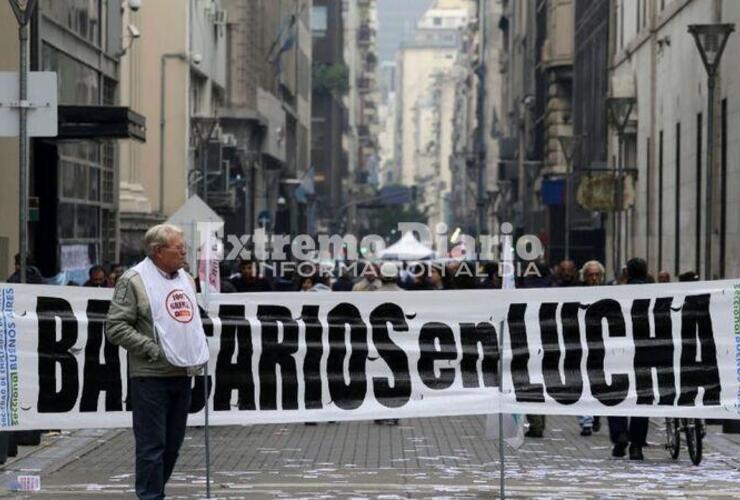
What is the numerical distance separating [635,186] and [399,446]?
3261cm

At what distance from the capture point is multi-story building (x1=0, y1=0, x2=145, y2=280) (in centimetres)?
3094

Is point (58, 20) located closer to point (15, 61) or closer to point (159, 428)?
point (15, 61)

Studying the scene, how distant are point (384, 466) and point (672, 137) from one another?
1078 inches

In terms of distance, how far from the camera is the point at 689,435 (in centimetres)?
1709

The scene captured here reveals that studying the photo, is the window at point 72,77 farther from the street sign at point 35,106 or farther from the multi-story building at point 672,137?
the street sign at point 35,106

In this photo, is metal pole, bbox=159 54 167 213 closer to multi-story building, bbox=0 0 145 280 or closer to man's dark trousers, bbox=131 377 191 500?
multi-story building, bbox=0 0 145 280

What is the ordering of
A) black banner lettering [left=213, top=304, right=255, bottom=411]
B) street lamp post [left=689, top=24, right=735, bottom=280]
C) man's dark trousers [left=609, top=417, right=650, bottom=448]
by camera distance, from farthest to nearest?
street lamp post [left=689, top=24, right=735, bottom=280]
man's dark trousers [left=609, top=417, right=650, bottom=448]
black banner lettering [left=213, top=304, right=255, bottom=411]

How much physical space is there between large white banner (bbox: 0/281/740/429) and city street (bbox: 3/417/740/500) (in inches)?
25.5

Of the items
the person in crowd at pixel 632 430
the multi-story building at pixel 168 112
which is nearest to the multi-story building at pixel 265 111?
the multi-story building at pixel 168 112

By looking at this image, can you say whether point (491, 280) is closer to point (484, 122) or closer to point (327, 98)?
point (484, 122)

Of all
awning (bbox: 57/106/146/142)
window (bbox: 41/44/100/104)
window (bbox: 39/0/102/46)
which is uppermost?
window (bbox: 39/0/102/46)

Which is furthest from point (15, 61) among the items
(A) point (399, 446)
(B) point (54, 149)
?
(A) point (399, 446)

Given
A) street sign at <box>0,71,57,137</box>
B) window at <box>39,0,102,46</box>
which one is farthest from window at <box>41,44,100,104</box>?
street sign at <box>0,71,57,137</box>

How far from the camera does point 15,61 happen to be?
31391 millimetres
